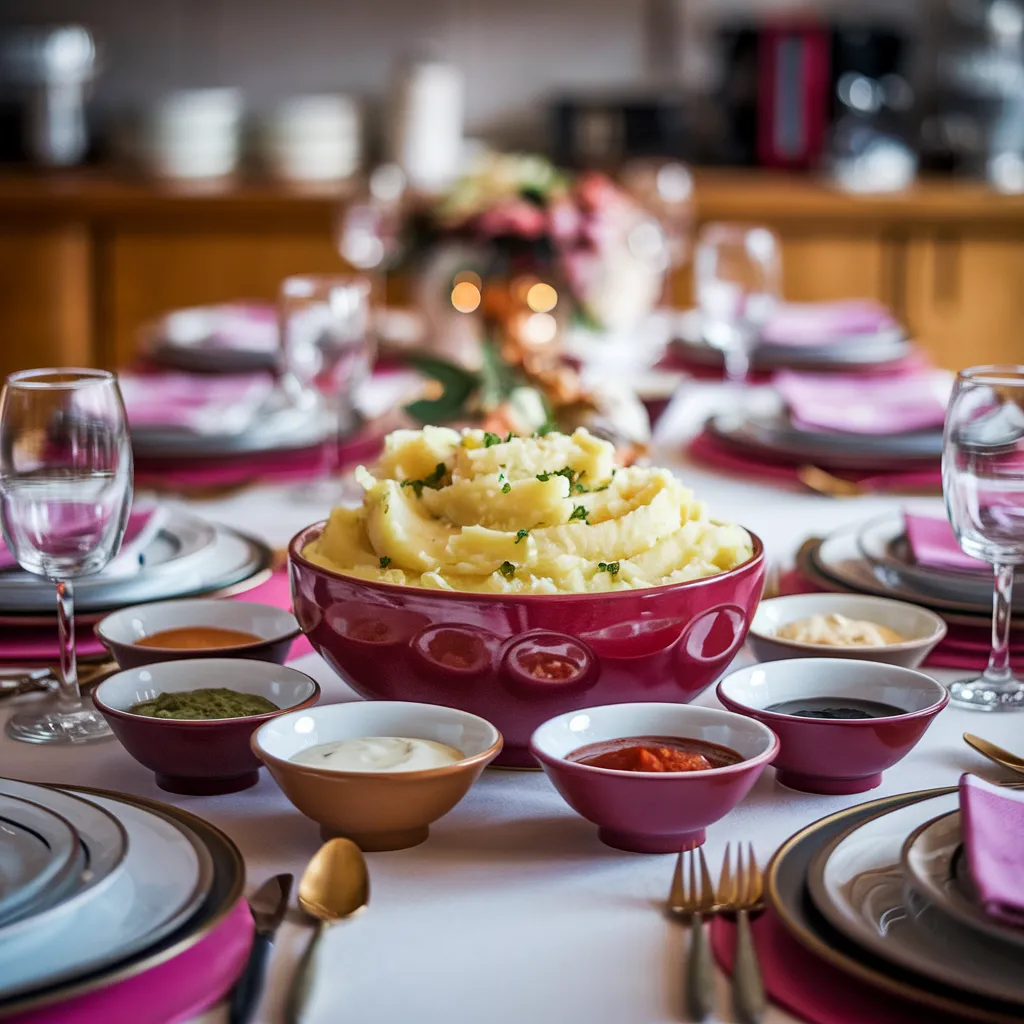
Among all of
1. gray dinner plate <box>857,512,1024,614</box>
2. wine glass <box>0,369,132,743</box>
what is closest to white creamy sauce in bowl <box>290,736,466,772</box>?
wine glass <box>0,369,132,743</box>

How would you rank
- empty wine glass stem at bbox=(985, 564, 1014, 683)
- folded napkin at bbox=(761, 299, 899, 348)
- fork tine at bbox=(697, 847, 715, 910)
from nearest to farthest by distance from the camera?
1. fork tine at bbox=(697, 847, 715, 910)
2. empty wine glass stem at bbox=(985, 564, 1014, 683)
3. folded napkin at bbox=(761, 299, 899, 348)

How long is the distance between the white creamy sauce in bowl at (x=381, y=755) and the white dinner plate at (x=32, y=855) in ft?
0.39

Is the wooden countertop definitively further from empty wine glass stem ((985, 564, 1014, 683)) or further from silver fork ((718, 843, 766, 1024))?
silver fork ((718, 843, 766, 1024))

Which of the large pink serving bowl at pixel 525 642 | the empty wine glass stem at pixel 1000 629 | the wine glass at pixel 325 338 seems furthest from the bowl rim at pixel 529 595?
the wine glass at pixel 325 338

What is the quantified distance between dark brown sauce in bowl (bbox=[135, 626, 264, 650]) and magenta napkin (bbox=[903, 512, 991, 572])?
51cm

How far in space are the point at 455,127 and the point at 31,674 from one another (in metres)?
3.10

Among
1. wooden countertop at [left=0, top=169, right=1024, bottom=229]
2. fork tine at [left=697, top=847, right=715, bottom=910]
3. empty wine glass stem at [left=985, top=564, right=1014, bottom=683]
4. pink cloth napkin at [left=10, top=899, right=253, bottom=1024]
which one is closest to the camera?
pink cloth napkin at [left=10, top=899, right=253, bottom=1024]

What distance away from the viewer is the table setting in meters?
0.64

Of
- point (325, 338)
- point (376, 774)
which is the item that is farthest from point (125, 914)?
point (325, 338)

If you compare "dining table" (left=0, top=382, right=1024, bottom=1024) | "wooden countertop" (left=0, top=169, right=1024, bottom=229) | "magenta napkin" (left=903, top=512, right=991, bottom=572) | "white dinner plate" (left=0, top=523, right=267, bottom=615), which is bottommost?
"dining table" (left=0, top=382, right=1024, bottom=1024)

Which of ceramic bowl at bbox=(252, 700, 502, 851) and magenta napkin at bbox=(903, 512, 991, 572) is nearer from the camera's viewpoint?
ceramic bowl at bbox=(252, 700, 502, 851)

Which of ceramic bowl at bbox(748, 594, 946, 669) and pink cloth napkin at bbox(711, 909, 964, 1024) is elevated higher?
ceramic bowl at bbox(748, 594, 946, 669)

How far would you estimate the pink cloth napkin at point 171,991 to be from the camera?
0.60 metres

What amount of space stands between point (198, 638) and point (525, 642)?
300 mm
